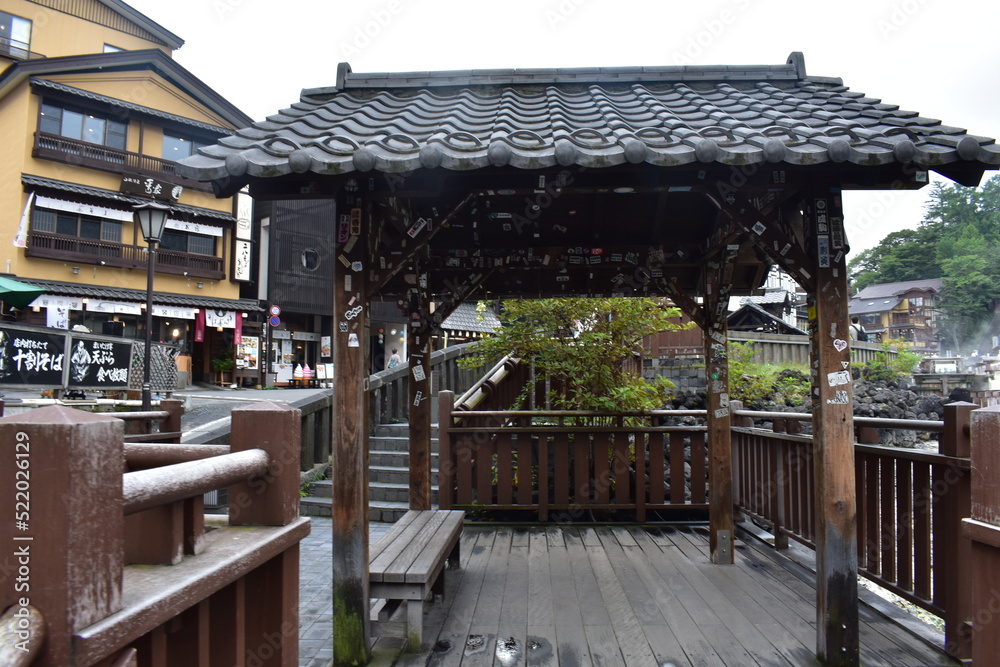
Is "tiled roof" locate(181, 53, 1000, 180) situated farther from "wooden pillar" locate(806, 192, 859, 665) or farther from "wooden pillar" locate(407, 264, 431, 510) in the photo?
"wooden pillar" locate(407, 264, 431, 510)

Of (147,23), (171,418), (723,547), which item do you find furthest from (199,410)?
(147,23)

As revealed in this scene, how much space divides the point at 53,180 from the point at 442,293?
18558 millimetres

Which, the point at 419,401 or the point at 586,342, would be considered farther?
A: the point at 586,342

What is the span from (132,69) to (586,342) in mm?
21053

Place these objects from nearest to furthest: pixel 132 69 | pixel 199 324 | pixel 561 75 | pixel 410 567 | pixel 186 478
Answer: pixel 186 478, pixel 410 567, pixel 561 75, pixel 132 69, pixel 199 324

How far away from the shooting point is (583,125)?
139 inches

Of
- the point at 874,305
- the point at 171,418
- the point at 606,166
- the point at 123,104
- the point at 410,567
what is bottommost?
the point at 410,567

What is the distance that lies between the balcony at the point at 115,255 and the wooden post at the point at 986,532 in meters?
22.3

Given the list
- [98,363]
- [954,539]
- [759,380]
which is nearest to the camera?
[954,539]

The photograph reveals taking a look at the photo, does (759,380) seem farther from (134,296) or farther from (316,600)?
(134,296)

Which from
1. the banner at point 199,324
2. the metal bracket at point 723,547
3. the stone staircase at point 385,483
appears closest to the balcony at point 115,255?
the banner at point 199,324

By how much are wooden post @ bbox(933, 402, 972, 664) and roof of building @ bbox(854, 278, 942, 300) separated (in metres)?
61.1

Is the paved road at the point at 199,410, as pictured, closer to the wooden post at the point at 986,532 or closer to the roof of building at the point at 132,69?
the wooden post at the point at 986,532

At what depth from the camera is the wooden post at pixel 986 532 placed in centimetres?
161
